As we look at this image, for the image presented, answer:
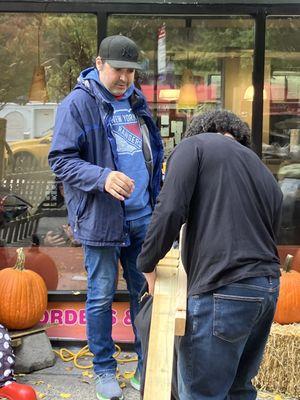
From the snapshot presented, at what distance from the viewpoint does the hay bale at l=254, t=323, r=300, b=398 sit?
355 centimetres

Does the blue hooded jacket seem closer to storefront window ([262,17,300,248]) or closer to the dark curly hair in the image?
the dark curly hair

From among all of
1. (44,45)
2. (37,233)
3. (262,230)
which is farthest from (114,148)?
(44,45)

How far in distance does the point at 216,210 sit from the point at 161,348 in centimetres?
54

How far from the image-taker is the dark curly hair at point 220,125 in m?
2.29

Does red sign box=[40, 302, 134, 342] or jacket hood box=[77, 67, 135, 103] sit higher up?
jacket hood box=[77, 67, 135, 103]

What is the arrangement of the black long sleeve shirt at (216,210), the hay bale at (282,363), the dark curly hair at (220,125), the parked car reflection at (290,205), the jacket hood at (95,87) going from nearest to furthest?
the black long sleeve shirt at (216,210)
the dark curly hair at (220,125)
the jacket hood at (95,87)
the hay bale at (282,363)
the parked car reflection at (290,205)

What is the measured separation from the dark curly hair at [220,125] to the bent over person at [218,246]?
59mm

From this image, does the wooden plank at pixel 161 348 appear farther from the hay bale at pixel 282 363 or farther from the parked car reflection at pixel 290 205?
the parked car reflection at pixel 290 205

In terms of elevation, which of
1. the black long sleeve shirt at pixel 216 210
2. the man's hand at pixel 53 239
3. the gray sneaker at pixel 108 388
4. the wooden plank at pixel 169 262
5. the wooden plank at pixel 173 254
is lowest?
the gray sneaker at pixel 108 388

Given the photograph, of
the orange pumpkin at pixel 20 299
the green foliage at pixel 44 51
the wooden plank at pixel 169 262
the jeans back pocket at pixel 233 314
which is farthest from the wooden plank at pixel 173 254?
the green foliage at pixel 44 51

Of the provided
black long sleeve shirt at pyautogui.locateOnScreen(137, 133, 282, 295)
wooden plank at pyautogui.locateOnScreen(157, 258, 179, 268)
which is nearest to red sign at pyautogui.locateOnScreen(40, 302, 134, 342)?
wooden plank at pyautogui.locateOnScreen(157, 258, 179, 268)

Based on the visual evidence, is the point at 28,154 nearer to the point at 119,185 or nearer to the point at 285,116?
the point at 285,116

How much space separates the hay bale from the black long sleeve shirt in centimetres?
153

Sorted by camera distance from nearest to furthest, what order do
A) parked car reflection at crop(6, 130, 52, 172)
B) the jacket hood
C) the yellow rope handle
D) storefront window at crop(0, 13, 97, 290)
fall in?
1. the jacket hood
2. the yellow rope handle
3. storefront window at crop(0, 13, 97, 290)
4. parked car reflection at crop(6, 130, 52, 172)
